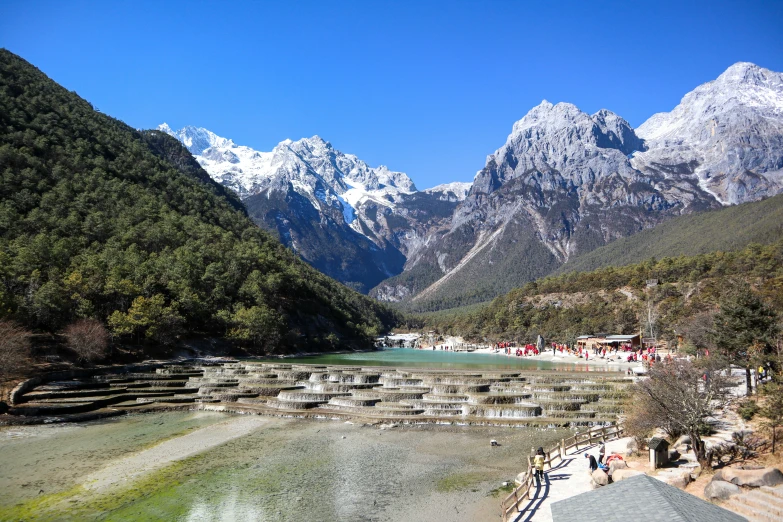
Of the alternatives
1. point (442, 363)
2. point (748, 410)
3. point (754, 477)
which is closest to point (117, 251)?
point (442, 363)

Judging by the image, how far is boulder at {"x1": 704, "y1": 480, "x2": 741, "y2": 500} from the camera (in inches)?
607

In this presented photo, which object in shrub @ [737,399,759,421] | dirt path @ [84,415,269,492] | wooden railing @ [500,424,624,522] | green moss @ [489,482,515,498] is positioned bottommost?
dirt path @ [84,415,269,492]

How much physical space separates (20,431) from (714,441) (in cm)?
4140

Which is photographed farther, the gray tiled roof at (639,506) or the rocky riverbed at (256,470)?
the rocky riverbed at (256,470)

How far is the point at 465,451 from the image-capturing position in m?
26.9

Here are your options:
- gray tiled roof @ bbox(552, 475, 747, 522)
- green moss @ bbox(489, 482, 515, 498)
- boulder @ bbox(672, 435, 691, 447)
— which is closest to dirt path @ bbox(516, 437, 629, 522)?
green moss @ bbox(489, 482, 515, 498)

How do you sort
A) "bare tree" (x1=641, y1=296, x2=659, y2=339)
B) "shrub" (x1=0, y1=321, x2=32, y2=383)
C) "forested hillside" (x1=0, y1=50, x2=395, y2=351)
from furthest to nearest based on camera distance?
"bare tree" (x1=641, y1=296, x2=659, y2=339) < "forested hillside" (x1=0, y1=50, x2=395, y2=351) < "shrub" (x1=0, y1=321, x2=32, y2=383)

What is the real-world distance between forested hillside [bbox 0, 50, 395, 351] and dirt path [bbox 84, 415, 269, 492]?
3376 cm

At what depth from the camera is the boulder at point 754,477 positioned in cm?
1587

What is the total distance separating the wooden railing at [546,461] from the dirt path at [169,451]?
670 inches

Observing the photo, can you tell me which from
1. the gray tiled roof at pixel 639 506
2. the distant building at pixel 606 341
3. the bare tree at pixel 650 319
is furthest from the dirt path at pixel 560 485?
the bare tree at pixel 650 319

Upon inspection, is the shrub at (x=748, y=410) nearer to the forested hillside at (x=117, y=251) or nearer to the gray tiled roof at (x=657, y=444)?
the gray tiled roof at (x=657, y=444)

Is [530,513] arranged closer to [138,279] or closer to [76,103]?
[138,279]

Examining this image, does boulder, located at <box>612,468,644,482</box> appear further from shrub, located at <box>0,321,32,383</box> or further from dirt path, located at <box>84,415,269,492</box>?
shrub, located at <box>0,321,32,383</box>
